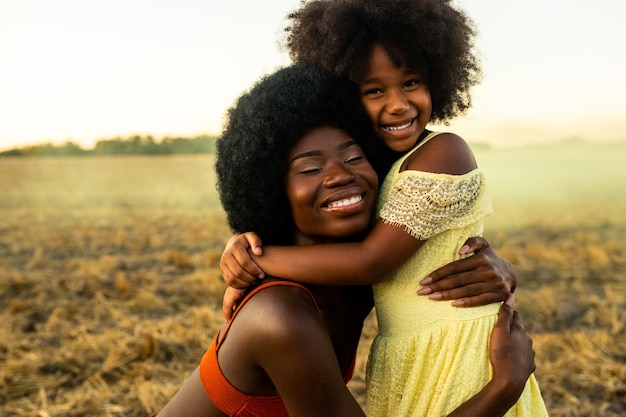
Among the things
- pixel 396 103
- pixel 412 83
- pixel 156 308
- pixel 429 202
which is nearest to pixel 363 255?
pixel 429 202

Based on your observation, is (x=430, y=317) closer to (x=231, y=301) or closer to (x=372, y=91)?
(x=231, y=301)

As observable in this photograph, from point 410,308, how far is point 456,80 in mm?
1059

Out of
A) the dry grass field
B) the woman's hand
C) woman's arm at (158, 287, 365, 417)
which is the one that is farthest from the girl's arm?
the dry grass field

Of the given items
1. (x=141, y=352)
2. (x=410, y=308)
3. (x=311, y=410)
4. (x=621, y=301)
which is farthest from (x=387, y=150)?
(x=621, y=301)

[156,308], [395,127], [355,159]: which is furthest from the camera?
[156,308]

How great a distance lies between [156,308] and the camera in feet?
23.9

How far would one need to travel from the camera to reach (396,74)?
8.13 feet

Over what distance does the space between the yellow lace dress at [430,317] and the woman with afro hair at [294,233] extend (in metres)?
0.08

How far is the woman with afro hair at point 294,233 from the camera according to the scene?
6.25ft

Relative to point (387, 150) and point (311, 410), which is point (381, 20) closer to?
point (387, 150)

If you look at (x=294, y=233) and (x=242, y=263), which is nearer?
(x=242, y=263)

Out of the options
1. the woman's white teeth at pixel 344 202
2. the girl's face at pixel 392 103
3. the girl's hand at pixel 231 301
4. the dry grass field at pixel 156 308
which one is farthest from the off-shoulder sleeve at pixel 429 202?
the dry grass field at pixel 156 308

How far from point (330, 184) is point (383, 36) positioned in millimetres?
738

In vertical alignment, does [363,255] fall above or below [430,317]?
above
